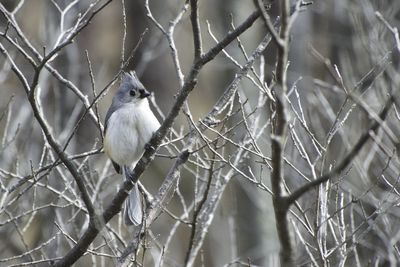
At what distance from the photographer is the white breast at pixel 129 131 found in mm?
5531

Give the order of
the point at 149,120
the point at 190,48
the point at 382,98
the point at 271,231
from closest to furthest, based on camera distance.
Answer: the point at 149,120 < the point at 382,98 < the point at 271,231 < the point at 190,48

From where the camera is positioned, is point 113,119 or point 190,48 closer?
point 113,119

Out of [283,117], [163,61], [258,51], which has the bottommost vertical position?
[283,117]

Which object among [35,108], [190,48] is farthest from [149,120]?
[190,48]

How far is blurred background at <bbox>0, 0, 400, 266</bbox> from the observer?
4.62m

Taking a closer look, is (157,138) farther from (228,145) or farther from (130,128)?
(228,145)

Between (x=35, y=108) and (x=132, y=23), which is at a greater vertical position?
(x=132, y=23)

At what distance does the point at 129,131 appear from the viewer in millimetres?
5562

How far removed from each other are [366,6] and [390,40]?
478mm

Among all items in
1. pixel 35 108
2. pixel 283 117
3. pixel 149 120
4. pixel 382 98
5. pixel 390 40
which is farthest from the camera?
pixel 390 40

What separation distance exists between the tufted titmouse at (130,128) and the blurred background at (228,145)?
0.61 ft

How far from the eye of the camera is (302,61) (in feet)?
35.7

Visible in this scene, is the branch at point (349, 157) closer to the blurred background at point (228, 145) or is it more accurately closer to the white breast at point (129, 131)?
the blurred background at point (228, 145)

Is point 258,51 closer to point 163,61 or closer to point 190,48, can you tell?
point 163,61
